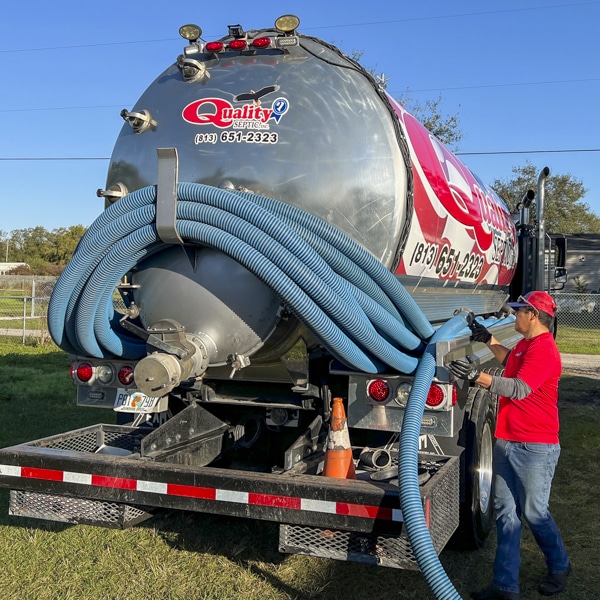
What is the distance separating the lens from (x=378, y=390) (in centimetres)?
381

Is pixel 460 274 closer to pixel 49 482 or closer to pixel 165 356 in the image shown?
pixel 165 356

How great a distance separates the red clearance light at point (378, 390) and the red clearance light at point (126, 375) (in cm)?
144

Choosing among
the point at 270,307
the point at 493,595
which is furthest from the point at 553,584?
the point at 270,307

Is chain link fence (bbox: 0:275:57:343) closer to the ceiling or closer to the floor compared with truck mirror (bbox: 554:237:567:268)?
closer to the floor

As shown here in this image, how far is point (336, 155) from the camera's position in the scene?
12.0 feet

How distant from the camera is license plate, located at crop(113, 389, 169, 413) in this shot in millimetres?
4023

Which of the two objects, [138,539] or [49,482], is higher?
[49,482]

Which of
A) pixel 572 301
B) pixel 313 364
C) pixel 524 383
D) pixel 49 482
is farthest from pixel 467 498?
pixel 572 301

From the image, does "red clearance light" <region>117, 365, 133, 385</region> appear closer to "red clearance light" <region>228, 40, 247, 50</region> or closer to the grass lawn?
the grass lawn

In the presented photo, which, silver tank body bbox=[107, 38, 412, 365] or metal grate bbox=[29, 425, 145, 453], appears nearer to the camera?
silver tank body bbox=[107, 38, 412, 365]

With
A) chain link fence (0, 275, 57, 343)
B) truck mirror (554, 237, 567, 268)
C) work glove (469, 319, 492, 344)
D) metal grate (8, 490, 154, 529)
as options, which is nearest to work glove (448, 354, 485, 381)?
work glove (469, 319, 492, 344)

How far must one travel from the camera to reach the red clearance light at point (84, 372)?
4.34 m

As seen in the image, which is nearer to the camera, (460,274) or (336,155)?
(336,155)

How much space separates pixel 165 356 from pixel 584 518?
359 centimetres
